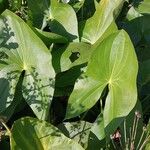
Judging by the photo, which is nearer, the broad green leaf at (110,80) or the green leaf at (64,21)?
the broad green leaf at (110,80)

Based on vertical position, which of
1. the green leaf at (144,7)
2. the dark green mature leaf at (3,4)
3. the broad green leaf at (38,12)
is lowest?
the green leaf at (144,7)

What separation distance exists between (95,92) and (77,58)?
0.18 meters

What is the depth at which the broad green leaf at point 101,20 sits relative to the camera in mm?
1511

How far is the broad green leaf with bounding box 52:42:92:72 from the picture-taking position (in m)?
1.39

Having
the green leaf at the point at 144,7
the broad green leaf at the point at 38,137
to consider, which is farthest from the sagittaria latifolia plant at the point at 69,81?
the green leaf at the point at 144,7

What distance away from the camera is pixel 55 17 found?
61.1 inches

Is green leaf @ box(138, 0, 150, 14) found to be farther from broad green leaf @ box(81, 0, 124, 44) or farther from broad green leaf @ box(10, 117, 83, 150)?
broad green leaf @ box(10, 117, 83, 150)

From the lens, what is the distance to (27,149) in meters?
1.23

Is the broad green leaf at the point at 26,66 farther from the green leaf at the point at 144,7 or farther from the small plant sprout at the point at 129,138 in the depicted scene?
the green leaf at the point at 144,7

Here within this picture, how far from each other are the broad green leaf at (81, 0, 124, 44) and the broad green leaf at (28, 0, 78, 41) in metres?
0.04

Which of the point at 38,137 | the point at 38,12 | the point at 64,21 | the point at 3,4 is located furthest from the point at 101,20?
the point at 38,137

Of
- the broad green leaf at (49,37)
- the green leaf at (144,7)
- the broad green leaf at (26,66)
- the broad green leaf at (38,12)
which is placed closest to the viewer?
the broad green leaf at (26,66)

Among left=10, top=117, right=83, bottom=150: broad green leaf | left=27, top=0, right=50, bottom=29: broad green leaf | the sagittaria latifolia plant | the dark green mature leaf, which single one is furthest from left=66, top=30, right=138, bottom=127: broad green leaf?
the dark green mature leaf

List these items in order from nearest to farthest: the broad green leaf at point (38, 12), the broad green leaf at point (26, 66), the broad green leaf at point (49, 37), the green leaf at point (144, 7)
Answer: the broad green leaf at point (26, 66) → the broad green leaf at point (49, 37) → the broad green leaf at point (38, 12) → the green leaf at point (144, 7)
